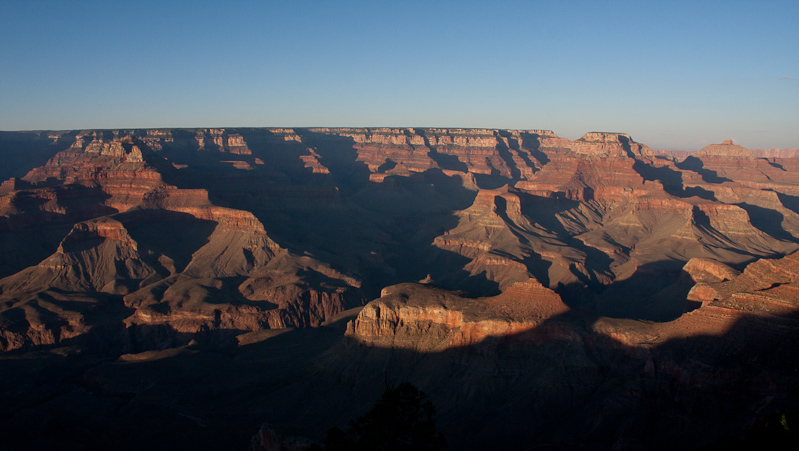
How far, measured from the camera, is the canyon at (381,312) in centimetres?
4128

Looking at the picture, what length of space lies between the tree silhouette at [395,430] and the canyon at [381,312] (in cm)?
1458

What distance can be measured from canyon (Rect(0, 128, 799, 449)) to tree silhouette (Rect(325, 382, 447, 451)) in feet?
47.8

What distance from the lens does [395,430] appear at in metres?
26.9

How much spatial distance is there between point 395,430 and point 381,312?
29130 millimetres

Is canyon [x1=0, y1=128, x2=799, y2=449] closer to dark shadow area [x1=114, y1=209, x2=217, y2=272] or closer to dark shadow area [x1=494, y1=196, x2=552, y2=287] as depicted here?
dark shadow area [x1=114, y1=209, x2=217, y2=272]

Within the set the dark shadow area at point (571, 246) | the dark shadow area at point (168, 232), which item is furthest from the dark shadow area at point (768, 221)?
the dark shadow area at point (168, 232)

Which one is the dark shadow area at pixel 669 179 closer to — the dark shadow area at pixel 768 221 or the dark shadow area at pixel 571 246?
the dark shadow area at pixel 768 221

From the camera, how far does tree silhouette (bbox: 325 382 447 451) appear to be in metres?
26.4

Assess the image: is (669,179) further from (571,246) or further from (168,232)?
(168,232)

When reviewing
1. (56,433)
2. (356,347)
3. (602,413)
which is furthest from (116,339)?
(602,413)

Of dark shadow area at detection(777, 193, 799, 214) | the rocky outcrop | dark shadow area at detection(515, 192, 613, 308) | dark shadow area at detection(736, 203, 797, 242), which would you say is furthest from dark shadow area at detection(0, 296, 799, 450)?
dark shadow area at detection(777, 193, 799, 214)

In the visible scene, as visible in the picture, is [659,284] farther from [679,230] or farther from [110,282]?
[110,282]

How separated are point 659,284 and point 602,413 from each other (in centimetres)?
6322

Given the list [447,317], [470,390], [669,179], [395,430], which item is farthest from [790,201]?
[395,430]
